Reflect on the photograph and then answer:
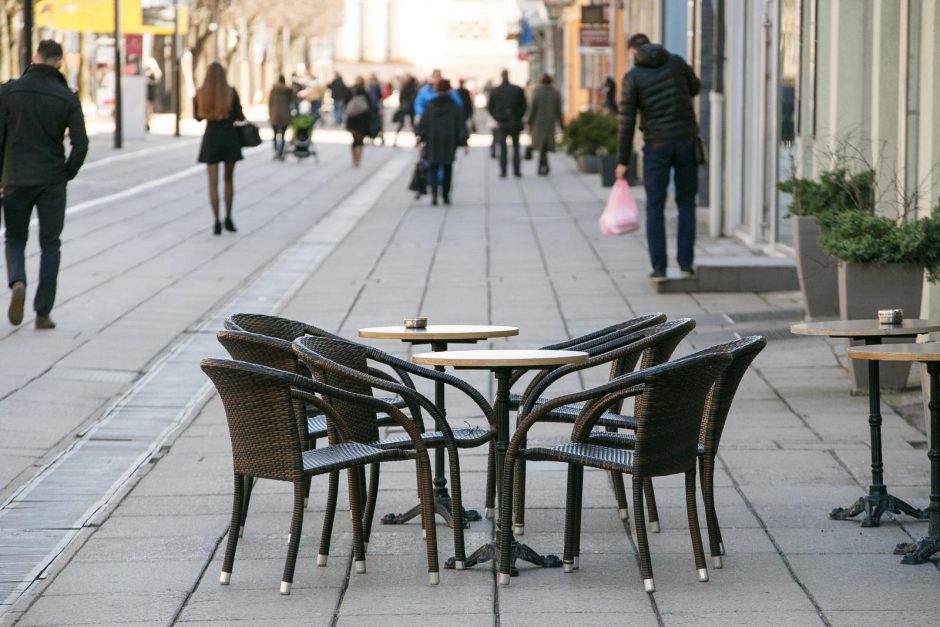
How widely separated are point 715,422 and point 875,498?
2.75ft

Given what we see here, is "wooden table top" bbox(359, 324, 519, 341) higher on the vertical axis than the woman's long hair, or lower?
lower

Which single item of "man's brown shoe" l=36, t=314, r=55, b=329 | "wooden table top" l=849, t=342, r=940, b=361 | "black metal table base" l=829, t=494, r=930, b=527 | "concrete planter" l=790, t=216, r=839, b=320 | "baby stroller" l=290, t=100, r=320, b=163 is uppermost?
"baby stroller" l=290, t=100, r=320, b=163

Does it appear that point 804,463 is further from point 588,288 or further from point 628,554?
point 588,288

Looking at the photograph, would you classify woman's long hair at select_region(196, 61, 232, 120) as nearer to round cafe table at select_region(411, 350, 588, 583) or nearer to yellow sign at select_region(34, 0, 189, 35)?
round cafe table at select_region(411, 350, 588, 583)

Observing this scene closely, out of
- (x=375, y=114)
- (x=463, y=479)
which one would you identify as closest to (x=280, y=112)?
(x=375, y=114)

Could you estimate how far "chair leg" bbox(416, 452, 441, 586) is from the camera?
5.59 meters

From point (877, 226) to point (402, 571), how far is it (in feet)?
13.9

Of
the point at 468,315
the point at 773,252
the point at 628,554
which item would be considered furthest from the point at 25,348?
the point at 773,252

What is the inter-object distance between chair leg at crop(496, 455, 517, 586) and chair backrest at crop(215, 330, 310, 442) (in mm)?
775

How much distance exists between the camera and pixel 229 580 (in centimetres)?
564

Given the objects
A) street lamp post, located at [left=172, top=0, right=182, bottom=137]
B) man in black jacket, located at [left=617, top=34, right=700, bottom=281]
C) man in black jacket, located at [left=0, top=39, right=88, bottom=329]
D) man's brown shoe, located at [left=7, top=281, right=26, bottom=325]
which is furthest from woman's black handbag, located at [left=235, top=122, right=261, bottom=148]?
street lamp post, located at [left=172, top=0, right=182, bottom=137]

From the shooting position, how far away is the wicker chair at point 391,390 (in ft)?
18.7

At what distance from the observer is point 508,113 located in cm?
2778

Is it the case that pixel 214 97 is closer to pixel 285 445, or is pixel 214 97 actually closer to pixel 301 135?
pixel 285 445
